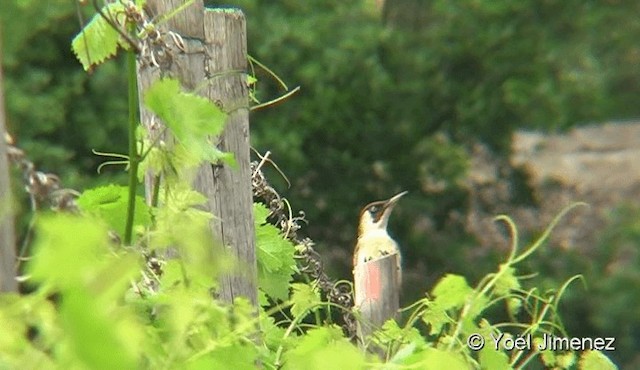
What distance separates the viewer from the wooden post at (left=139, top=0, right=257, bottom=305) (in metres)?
2.40

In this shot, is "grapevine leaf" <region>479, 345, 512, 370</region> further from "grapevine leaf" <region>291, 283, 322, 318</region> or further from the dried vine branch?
the dried vine branch

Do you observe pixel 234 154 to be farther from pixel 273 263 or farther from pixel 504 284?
pixel 504 284

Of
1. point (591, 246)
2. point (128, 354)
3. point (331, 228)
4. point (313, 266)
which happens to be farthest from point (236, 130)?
point (591, 246)

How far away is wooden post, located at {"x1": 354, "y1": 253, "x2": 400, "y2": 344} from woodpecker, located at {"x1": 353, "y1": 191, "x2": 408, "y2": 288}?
0.65 metres

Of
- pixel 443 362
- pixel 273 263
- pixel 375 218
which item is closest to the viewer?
pixel 443 362

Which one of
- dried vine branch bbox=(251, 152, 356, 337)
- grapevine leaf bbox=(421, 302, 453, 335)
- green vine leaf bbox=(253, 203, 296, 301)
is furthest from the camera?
dried vine branch bbox=(251, 152, 356, 337)

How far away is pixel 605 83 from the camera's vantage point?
412 inches

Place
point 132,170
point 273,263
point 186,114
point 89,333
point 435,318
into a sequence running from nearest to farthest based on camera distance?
1. point 89,333
2. point 186,114
3. point 132,170
4. point 435,318
5. point 273,263

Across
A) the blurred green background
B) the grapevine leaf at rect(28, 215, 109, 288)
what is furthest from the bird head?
the grapevine leaf at rect(28, 215, 109, 288)

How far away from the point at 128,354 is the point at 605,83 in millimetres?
9731

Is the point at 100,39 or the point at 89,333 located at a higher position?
the point at 100,39

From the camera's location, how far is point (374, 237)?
4.70 m

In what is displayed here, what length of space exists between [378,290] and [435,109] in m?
7.28

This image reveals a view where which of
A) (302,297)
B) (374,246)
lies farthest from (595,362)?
(374,246)
